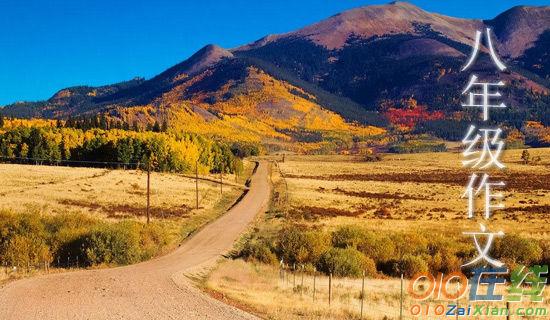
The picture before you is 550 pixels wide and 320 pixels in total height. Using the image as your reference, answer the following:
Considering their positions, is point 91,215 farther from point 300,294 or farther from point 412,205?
point 412,205

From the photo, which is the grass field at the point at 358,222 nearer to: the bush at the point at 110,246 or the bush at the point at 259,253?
the bush at the point at 259,253

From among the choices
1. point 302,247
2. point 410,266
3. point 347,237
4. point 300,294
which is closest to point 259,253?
point 302,247

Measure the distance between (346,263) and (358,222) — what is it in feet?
81.6

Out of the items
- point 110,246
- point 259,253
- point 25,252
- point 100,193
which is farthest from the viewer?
point 100,193

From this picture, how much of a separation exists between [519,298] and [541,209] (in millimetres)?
52290

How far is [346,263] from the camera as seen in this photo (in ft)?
114

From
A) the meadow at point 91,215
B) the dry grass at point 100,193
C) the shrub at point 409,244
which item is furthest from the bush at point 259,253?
the dry grass at point 100,193

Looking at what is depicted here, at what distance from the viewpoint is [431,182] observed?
132m

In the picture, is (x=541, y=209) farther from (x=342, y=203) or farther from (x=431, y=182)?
(x=431, y=182)

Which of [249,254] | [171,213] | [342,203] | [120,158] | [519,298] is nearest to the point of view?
[519,298]

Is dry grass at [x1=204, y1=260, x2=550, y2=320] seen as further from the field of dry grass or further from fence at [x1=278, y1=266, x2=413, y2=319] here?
the field of dry grass

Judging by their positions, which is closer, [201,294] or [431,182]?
[201,294]

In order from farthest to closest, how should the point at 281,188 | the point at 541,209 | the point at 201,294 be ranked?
the point at 281,188 → the point at 541,209 → the point at 201,294

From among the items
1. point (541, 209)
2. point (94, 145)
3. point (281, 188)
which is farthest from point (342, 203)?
point (94, 145)
